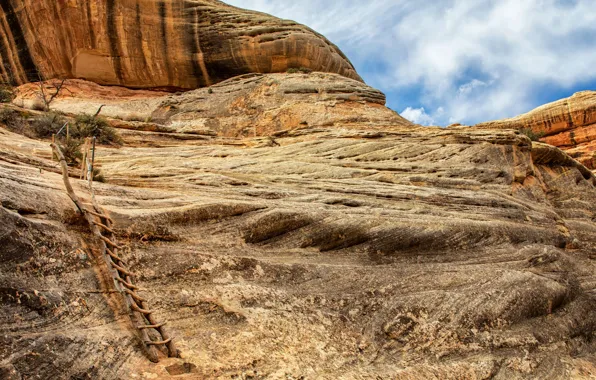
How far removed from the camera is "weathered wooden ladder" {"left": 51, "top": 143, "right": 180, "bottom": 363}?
536 cm

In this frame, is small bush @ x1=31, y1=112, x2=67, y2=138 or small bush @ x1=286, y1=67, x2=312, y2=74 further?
small bush @ x1=286, y1=67, x2=312, y2=74

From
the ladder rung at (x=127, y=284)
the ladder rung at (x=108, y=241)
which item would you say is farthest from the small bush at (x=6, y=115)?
the ladder rung at (x=127, y=284)

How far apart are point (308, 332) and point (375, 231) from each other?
299cm

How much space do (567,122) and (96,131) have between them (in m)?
34.6

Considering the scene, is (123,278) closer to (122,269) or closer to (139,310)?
(122,269)

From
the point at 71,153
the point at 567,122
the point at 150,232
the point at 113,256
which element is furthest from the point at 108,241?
the point at 567,122

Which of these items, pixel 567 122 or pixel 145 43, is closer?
pixel 145 43

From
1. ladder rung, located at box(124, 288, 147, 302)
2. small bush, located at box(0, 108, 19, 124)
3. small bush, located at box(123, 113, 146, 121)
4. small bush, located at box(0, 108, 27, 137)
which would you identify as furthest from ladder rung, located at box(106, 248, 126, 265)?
small bush, located at box(123, 113, 146, 121)

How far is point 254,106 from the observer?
18.3 m

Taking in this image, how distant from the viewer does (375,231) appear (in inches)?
351

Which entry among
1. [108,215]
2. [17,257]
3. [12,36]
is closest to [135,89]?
[12,36]

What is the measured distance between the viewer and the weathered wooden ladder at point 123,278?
536cm

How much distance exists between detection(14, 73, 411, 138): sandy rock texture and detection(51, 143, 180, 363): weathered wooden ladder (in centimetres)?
880

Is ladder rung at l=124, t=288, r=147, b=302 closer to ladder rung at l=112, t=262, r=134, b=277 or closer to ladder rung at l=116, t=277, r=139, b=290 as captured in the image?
ladder rung at l=116, t=277, r=139, b=290
